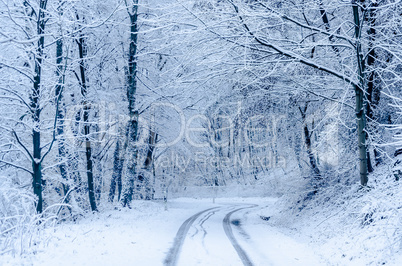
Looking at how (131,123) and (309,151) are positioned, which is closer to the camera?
(309,151)

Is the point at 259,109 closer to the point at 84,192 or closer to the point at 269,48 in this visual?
the point at 269,48

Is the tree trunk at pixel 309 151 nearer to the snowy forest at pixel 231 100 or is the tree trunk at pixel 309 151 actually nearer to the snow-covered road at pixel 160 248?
the snowy forest at pixel 231 100

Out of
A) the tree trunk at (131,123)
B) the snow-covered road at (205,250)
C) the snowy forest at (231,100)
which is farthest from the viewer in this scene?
the tree trunk at (131,123)

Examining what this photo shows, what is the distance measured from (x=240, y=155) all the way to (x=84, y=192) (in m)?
31.5

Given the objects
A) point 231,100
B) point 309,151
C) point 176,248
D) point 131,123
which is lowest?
point 176,248

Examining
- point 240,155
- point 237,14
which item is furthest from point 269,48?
point 240,155

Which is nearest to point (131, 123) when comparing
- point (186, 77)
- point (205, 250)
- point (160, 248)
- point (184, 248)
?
point (186, 77)

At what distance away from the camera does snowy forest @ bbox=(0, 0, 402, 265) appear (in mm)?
7109

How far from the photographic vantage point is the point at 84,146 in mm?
15734

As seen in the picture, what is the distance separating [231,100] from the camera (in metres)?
12.4

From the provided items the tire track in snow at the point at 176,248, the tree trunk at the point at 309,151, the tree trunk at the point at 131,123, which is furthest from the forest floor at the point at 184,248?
the tree trunk at the point at 131,123

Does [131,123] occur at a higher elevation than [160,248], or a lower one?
higher

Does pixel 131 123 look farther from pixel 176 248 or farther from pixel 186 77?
pixel 176 248

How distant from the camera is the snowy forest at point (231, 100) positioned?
23.3 ft
